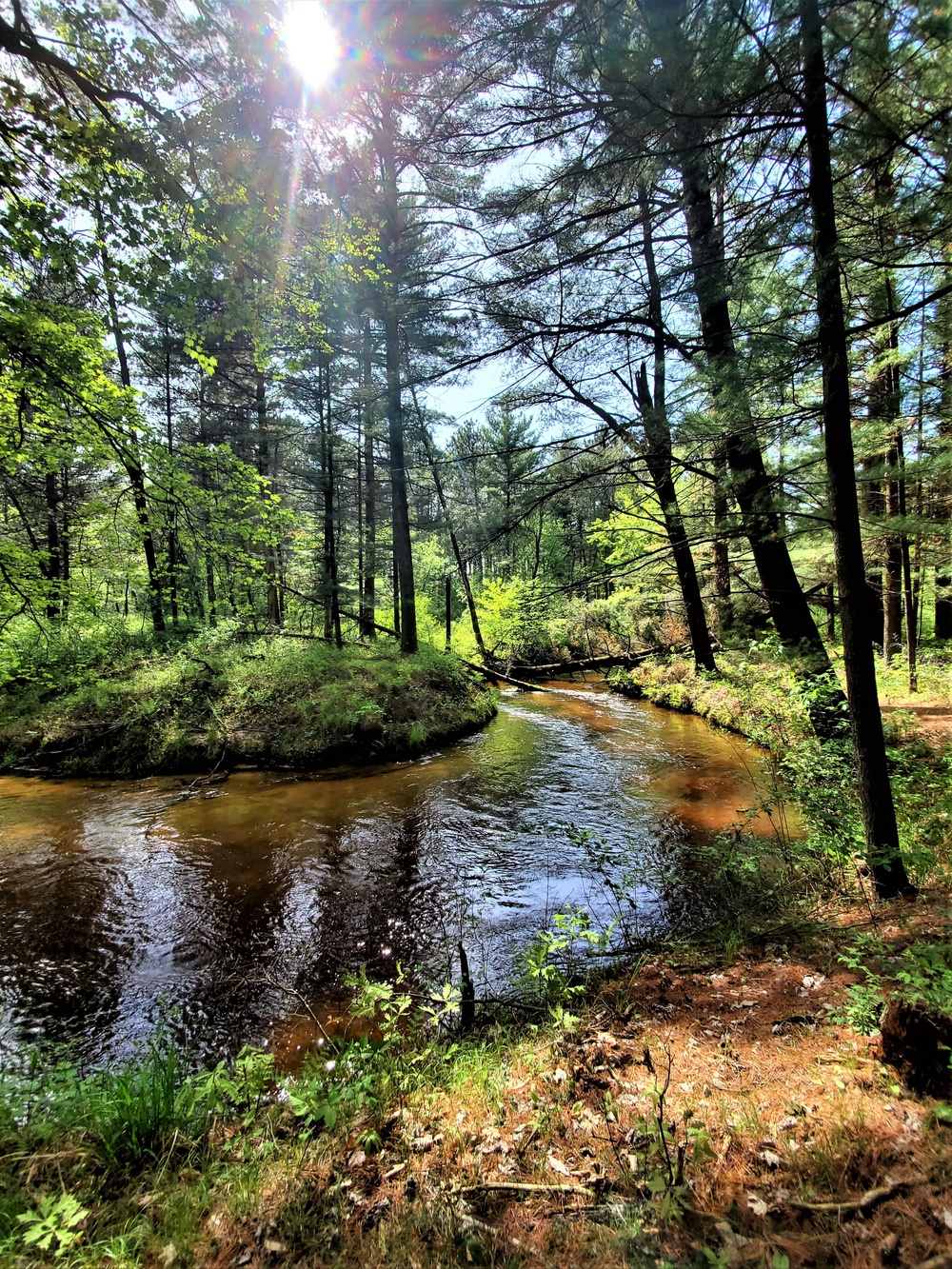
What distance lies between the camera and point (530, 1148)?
2250 millimetres

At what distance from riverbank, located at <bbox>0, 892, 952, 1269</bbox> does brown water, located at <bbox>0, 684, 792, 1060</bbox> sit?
32.4 inches

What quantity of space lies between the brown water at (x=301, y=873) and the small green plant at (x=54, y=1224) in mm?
1490

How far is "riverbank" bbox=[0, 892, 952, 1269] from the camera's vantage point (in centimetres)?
172

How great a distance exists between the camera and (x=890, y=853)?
12.7 ft

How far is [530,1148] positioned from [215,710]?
9591 millimetres

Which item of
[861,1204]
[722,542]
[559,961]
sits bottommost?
[559,961]

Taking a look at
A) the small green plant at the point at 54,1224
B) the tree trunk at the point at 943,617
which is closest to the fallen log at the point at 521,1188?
the small green plant at the point at 54,1224

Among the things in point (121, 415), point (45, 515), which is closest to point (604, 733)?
point (121, 415)

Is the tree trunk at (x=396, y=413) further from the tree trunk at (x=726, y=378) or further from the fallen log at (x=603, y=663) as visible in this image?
the tree trunk at (x=726, y=378)

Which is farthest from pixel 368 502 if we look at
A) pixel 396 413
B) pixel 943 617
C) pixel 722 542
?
pixel 943 617

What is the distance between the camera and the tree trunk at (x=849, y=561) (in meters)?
3.62

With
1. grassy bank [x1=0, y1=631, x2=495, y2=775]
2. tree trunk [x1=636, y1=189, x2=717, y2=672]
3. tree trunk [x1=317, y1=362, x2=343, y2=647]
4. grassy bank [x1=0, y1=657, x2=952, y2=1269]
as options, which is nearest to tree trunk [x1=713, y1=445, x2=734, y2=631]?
tree trunk [x1=636, y1=189, x2=717, y2=672]

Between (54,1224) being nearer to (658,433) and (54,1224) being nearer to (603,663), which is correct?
(658,433)

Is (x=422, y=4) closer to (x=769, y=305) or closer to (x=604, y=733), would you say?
(x=769, y=305)
